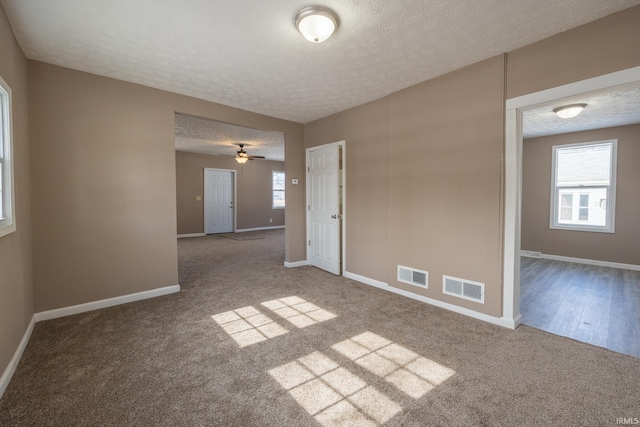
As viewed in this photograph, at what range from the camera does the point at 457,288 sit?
10.1ft

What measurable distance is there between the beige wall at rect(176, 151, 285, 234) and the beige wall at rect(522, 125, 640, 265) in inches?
307

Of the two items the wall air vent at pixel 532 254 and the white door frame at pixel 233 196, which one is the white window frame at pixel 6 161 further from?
the wall air vent at pixel 532 254

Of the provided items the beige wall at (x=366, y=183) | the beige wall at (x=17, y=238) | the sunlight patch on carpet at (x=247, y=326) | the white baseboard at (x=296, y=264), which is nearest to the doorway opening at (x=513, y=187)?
the beige wall at (x=366, y=183)

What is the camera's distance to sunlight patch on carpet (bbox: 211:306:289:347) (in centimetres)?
252

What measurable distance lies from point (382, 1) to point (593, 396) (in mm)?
2968

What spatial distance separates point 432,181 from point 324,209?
6.54 feet

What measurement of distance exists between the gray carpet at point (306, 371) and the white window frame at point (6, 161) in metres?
1.13

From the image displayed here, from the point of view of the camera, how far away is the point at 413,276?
3.50 metres

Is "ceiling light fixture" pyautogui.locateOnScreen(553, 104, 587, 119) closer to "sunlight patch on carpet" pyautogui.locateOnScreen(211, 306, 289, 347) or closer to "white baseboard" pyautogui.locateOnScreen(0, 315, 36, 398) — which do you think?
"sunlight patch on carpet" pyautogui.locateOnScreen(211, 306, 289, 347)

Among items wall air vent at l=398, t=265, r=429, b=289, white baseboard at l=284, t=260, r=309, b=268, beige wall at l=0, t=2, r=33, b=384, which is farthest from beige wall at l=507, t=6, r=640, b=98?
beige wall at l=0, t=2, r=33, b=384

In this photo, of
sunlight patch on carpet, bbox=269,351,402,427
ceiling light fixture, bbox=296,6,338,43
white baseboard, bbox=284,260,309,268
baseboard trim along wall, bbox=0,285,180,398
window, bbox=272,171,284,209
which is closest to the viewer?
sunlight patch on carpet, bbox=269,351,402,427

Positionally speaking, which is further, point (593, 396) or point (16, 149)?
point (16, 149)

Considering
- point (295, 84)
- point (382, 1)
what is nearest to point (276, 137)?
point (295, 84)

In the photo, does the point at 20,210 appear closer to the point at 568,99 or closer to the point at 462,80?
the point at 462,80
